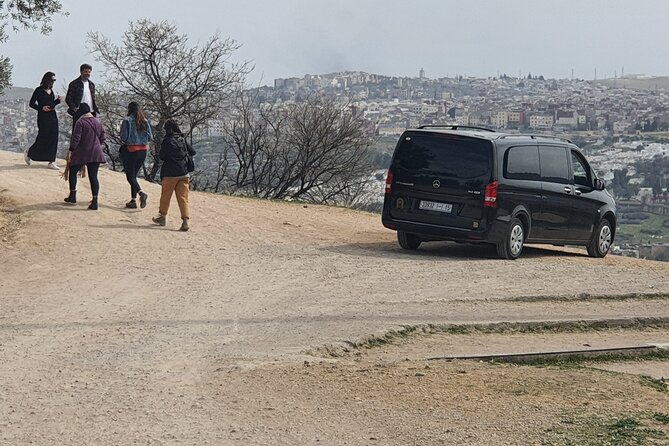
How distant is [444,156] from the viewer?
17.0m

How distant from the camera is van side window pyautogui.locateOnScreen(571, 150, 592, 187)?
61.5 feet

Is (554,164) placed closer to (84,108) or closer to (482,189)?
(482,189)

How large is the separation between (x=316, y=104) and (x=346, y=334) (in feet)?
108

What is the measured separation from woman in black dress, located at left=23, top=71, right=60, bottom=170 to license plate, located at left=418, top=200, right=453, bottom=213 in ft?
23.7

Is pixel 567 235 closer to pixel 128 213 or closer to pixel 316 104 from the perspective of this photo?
pixel 128 213

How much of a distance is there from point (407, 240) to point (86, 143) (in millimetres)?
5065

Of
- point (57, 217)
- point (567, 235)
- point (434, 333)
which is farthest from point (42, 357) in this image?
point (567, 235)

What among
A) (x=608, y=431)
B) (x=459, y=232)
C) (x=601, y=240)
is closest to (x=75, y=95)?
(x=459, y=232)

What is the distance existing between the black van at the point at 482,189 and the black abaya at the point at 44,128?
264 inches

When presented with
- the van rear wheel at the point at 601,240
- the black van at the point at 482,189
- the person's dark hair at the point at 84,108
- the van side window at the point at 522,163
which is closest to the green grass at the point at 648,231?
the van rear wheel at the point at 601,240

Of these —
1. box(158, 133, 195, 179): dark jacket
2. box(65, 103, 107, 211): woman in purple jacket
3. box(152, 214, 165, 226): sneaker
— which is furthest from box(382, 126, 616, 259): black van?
box(65, 103, 107, 211): woman in purple jacket

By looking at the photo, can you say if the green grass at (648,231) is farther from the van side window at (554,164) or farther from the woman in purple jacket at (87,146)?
the woman in purple jacket at (87,146)

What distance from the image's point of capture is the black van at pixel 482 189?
1678 cm

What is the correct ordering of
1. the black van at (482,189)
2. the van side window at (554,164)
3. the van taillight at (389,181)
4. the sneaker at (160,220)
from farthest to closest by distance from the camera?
the sneaker at (160,220), the van side window at (554,164), the van taillight at (389,181), the black van at (482,189)
